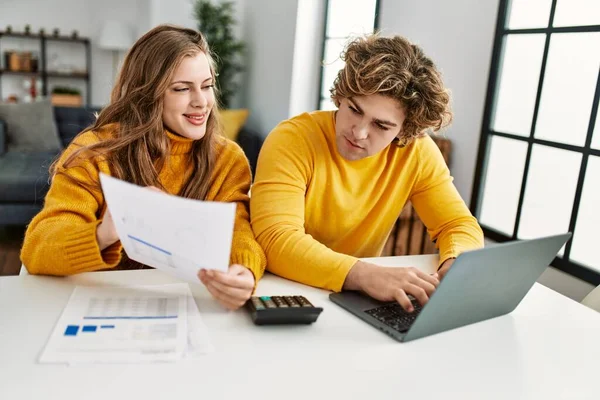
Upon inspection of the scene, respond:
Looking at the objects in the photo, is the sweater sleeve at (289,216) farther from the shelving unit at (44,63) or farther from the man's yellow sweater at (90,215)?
the shelving unit at (44,63)

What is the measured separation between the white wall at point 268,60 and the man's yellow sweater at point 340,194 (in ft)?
9.12

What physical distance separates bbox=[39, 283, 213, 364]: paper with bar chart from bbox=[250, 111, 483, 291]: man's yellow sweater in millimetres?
279

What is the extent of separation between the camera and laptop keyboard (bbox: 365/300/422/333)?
3.21ft

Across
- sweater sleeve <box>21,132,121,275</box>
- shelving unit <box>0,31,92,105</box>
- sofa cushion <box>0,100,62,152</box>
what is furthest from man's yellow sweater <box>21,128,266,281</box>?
shelving unit <box>0,31,92,105</box>

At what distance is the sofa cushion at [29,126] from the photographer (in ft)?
12.6

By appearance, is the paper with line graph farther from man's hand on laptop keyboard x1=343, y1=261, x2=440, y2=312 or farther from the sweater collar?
the sweater collar

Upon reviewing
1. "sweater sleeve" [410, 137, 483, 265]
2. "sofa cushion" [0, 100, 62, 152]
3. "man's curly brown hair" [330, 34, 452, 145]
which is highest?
"man's curly brown hair" [330, 34, 452, 145]

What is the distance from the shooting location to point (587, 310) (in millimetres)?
1159

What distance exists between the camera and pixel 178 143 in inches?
54.6

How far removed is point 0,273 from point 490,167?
8.14 ft

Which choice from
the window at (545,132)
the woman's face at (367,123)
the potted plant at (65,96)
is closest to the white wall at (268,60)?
the window at (545,132)

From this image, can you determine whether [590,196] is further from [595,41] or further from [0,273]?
[0,273]

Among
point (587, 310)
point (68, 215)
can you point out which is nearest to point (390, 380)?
point (587, 310)

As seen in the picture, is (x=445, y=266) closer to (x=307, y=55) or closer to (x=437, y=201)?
(x=437, y=201)
